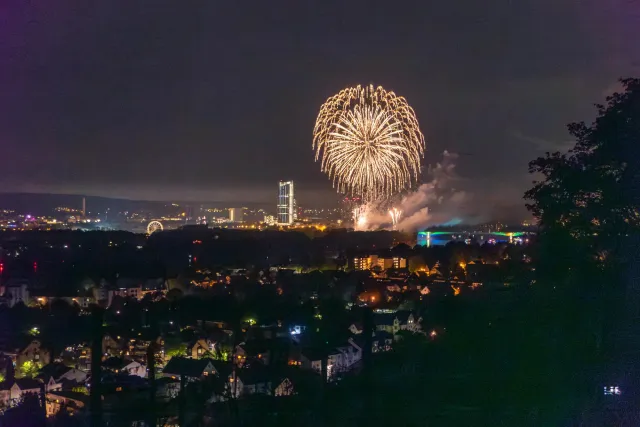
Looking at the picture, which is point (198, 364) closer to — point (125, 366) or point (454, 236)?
point (125, 366)

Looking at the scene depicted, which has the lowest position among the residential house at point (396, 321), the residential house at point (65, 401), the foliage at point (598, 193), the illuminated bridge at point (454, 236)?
the residential house at point (65, 401)

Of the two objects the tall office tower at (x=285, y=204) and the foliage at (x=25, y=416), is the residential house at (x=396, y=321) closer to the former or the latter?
the foliage at (x=25, y=416)

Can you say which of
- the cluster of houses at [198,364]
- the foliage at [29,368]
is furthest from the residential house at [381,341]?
the foliage at [29,368]

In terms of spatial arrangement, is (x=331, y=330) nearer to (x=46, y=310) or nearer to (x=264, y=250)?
(x=46, y=310)

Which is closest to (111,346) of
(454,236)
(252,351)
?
(252,351)

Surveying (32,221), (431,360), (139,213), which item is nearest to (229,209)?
(139,213)

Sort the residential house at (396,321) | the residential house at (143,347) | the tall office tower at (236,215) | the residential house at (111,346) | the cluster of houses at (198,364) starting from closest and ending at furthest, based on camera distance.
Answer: the cluster of houses at (198,364) → the residential house at (143,347) → the residential house at (111,346) → the residential house at (396,321) → the tall office tower at (236,215)

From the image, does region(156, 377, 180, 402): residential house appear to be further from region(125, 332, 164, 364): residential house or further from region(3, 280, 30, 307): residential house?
region(3, 280, 30, 307): residential house
